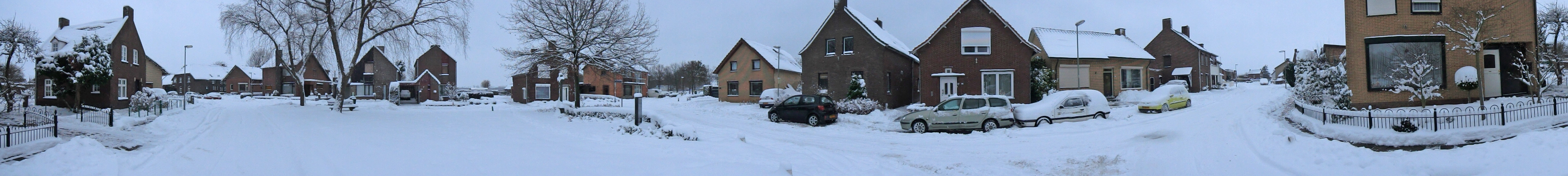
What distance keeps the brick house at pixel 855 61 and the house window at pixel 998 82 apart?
2.84 m

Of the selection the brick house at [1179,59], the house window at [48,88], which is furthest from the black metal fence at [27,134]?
the brick house at [1179,59]

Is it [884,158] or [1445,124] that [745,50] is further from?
[1445,124]

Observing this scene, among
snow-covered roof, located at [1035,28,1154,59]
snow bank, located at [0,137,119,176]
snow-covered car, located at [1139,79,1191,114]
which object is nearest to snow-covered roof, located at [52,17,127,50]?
snow bank, located at [0,137,119,176]

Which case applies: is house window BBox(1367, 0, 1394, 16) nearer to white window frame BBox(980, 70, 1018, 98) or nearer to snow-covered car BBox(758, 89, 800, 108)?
white window frame BBox(980, 70, 1018, 98)

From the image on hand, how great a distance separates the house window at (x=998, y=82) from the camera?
24.5m

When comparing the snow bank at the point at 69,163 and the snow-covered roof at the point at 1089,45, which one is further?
the snow-covered roof at the point at 1089,45

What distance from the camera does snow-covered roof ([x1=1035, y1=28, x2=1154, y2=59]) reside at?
34.2m

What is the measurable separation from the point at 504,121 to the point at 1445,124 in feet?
60.4

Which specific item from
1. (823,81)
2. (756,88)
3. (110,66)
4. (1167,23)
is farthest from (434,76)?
(1167,23)

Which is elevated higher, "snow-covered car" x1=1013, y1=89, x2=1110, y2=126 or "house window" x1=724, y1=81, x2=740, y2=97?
"house window" x1=724, y1=81, x2=740, y2=97

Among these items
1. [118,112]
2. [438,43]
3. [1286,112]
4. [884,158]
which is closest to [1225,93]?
[1286,112]

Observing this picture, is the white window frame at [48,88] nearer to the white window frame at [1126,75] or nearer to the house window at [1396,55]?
the house window at [1396,55]

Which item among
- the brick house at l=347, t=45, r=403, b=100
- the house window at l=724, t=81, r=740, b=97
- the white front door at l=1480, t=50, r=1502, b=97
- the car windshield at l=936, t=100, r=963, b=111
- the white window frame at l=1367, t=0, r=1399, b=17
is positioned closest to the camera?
the white window frame at l=1367, t=0, r=1399, b=17

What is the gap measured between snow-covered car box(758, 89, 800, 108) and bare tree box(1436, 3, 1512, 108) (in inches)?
754
